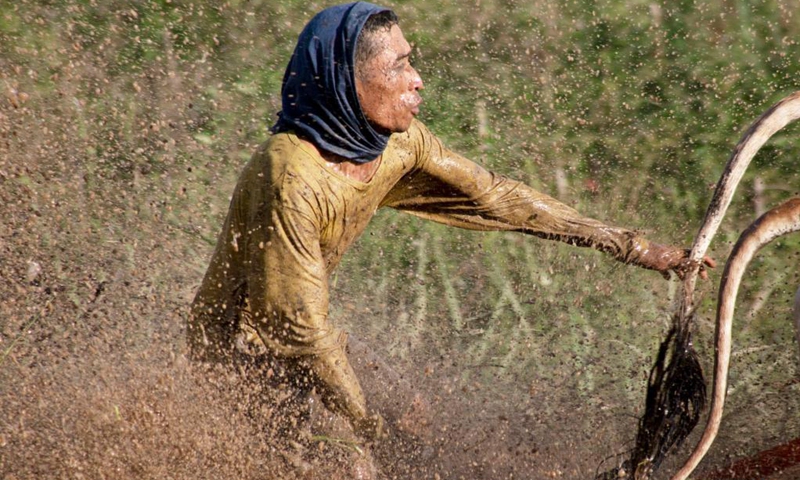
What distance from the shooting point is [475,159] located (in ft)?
24.1

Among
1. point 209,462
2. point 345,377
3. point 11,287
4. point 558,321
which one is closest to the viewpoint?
point 345,377

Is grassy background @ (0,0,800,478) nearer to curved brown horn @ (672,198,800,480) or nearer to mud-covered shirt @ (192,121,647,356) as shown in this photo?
mud-covered shirt @ (192,121,647,356)

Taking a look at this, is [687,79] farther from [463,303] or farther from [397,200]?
[397,200]

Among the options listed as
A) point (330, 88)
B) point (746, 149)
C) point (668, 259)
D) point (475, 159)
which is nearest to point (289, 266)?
point (330, 88)

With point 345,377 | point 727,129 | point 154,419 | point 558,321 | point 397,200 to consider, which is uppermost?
point 727,129

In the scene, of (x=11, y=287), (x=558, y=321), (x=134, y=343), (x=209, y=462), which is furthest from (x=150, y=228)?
(x=209, y=462)

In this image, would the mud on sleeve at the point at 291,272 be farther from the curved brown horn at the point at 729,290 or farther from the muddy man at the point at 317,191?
the curved brown horn at the point at 729,290

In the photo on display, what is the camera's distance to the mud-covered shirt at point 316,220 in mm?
3084

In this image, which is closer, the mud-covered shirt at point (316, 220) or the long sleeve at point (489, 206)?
the mud-covered shirt at point (316, 220)

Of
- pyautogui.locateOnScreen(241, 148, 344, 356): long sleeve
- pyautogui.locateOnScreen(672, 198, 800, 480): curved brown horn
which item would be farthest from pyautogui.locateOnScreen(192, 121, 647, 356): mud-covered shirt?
pyautogui.locateOnScreen(672, 198, 800, 480): curved brown horn

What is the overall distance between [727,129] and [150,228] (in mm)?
4144

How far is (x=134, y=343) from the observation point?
542 centimetres

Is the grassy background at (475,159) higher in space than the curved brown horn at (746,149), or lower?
lower

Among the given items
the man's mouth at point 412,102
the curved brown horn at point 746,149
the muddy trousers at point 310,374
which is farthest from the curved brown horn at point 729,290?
the man's mouth at point 412,102
